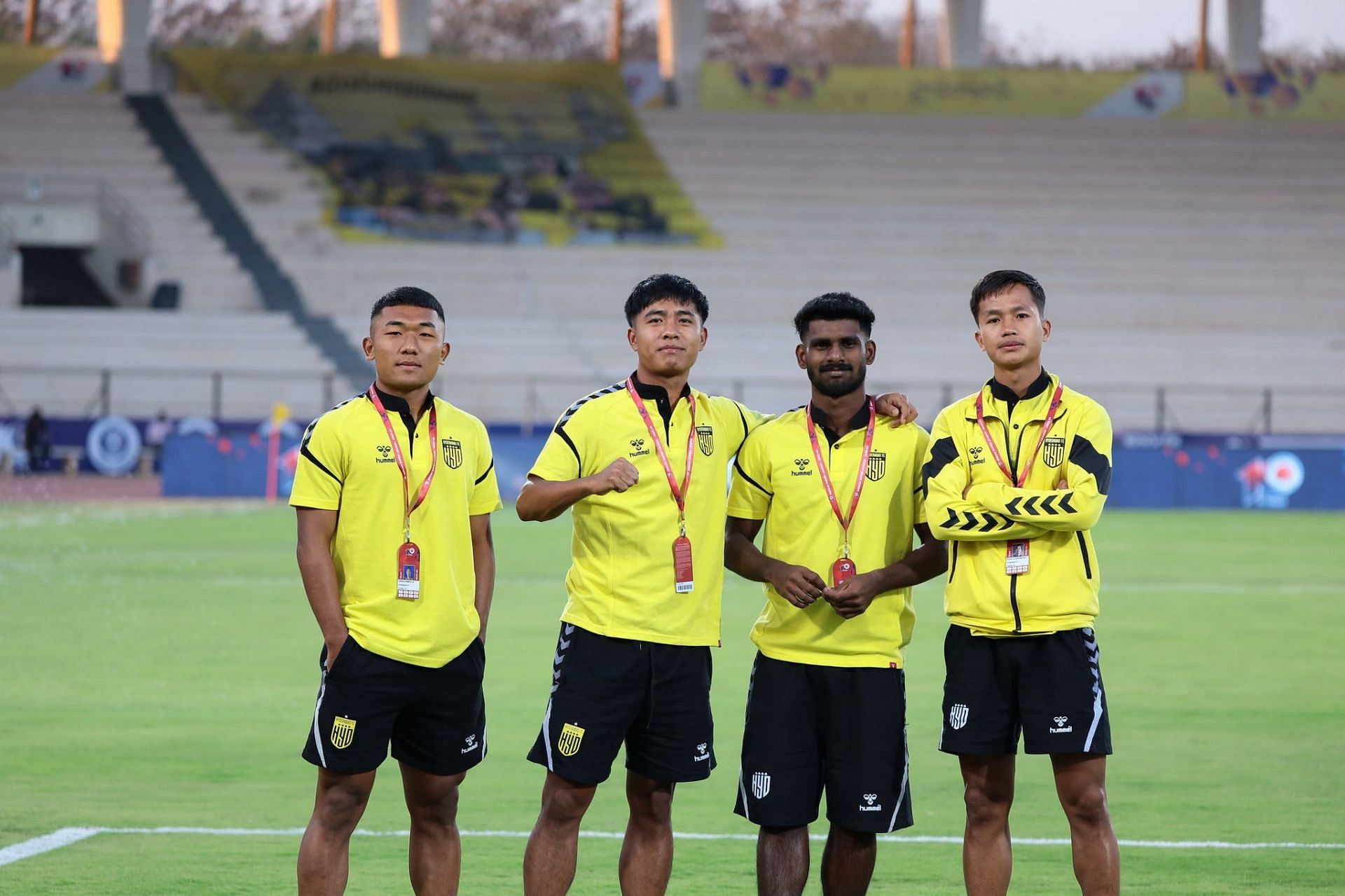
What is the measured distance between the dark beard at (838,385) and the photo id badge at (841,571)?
57cm

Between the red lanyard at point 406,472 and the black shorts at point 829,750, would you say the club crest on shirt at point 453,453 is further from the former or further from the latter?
the black shorts at point 829,750

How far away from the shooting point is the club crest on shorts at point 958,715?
5.59m

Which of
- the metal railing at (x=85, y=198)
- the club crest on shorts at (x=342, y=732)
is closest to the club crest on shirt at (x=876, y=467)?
the club crest on shorts at (x=342, y=732)

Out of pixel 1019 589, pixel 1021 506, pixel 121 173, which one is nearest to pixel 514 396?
pixel 121 173

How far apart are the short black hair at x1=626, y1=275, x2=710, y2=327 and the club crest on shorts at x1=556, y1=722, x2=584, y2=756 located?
4.46 feet

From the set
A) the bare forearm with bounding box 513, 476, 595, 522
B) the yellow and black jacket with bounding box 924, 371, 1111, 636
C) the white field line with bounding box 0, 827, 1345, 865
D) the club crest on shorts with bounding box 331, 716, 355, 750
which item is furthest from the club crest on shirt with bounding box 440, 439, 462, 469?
the white field line with bounding box 0, 827, 1345, 865

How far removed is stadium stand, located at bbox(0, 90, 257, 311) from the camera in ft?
130

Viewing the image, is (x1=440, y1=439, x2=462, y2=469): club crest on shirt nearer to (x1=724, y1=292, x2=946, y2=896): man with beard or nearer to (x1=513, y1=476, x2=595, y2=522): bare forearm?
(x1=513, y1=476, x2=595, y2=522): bare forearm

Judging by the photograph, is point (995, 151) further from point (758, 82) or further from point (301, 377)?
point (301, 377)

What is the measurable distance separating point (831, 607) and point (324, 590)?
1672 millimetres

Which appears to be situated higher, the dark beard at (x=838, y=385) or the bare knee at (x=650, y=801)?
Answer: the dark beard at (x=838, y=385)

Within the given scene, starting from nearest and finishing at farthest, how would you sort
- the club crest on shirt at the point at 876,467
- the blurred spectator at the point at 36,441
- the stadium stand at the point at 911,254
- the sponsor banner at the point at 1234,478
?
the club crest on shirt at the point at 876,467 < the sponsor banner at the point at 1234,478 < the blurred spectator at the point at 36,441 < the stadium stand at the point at 911,254

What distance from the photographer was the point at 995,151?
4375cm

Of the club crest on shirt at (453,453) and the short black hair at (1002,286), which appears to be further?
the short black hair at (1002,286)
